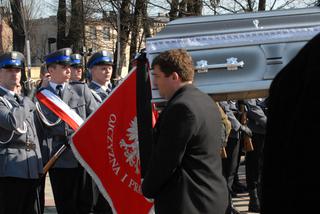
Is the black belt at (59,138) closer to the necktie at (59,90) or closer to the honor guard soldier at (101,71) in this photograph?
the necktie at (59,90)

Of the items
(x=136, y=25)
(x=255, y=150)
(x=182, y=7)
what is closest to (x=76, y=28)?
(x=136, y=25)

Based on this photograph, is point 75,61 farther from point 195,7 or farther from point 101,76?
point 195,7

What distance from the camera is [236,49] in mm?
4133

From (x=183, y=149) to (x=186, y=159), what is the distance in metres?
0.10

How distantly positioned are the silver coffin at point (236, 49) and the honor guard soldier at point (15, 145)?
1.32 metres

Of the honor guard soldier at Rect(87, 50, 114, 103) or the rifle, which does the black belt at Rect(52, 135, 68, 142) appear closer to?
the honor guard soldier at Rect(87, 50, 114, 103)

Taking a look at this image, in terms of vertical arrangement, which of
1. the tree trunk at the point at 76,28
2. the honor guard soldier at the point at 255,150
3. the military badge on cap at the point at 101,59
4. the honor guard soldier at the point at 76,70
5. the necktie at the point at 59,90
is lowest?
the honor guard soldier at the point at 255,150

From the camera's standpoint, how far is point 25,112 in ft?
16.0

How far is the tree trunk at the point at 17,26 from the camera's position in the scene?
2978cm

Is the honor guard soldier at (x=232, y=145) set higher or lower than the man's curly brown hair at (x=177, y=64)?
lower

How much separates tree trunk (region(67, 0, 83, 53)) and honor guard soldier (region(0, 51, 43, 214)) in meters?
21.9

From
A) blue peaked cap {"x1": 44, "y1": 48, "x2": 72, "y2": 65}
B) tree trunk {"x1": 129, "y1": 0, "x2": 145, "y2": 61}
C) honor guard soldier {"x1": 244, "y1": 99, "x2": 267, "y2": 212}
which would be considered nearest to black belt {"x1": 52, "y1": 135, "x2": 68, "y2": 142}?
blue peaked cap {"x1": 44, "y1": 48, "x2": 72, "y2": 65}

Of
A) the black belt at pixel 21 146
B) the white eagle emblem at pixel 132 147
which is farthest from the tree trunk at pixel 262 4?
the white eagle emblem at pixel 132 147

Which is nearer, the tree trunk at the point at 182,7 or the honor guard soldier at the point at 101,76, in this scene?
the honor guard soldier at the point at 101,76
